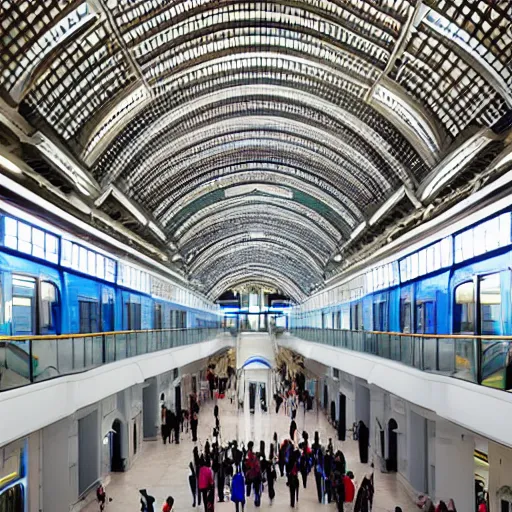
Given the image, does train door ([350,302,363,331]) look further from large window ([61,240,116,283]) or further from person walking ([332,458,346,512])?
person walking ([332,458,346,512])

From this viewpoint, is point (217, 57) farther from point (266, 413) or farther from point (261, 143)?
point (266, 413)

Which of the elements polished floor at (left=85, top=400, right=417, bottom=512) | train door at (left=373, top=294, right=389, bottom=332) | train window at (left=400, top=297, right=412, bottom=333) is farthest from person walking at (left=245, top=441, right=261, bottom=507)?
train door at (left=373, top=294, right=389, bottom=332)

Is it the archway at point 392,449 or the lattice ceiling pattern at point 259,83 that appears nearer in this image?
the lattice ceiling pattern at point 259,83

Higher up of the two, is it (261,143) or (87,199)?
(261,143)

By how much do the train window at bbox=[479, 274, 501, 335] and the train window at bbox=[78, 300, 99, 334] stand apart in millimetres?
11772

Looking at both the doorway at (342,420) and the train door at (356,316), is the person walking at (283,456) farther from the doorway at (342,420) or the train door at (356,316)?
the train door at (356,316)

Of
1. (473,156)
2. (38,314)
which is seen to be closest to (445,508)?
(473,156)

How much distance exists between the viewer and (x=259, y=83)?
63.5ft

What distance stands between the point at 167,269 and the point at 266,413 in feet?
35.5

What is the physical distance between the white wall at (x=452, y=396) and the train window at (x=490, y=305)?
2.00 m

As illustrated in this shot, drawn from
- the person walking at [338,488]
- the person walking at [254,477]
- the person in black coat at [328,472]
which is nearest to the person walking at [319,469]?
the person in black coat at [328,472]

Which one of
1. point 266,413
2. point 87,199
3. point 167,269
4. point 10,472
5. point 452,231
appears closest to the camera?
point 10,472

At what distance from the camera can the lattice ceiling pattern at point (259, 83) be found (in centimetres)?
1284

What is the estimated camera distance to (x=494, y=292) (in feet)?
45.2
